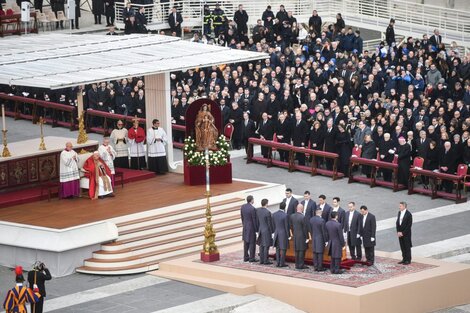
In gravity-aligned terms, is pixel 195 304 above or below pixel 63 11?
below

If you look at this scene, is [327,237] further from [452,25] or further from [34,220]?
[452,25]

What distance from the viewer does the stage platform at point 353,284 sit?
103 ft

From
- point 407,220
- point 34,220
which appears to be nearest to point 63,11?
point 34,220

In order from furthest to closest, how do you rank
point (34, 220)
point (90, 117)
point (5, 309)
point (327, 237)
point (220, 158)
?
point (90, 117)
point (220, 158)
point (34, 220)
point (327, 237)
point (5, 309)

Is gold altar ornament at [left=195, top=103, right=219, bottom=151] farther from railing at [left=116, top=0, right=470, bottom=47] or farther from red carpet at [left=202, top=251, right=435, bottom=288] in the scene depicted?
railing at [left=116, top=0, right=470, bottom=47]

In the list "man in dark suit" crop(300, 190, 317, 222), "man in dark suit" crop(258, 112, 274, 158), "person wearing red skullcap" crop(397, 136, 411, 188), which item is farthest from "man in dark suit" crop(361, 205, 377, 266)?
"man in dark suit" crop(258, 112, 274, 158)

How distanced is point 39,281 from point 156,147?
936 cm

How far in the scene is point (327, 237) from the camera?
107ft

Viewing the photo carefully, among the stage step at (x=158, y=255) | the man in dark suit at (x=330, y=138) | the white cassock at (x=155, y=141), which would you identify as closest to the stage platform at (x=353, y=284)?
the stage step at (x=158, y=255)

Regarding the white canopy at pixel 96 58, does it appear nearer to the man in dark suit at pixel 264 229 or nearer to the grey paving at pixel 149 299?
the grey paving at pixel 149 299

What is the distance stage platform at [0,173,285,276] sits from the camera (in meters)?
34.6

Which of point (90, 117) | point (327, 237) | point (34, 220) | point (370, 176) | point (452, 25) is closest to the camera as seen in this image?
point (327, 237)

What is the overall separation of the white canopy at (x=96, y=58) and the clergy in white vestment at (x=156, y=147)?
1.73 m

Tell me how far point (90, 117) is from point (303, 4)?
46.5ft
